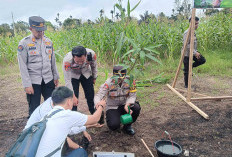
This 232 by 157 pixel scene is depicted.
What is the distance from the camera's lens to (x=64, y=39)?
7.30 m

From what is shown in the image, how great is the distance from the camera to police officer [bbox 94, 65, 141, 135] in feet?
8.17

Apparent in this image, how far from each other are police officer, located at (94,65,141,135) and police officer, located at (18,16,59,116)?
0.88 metres

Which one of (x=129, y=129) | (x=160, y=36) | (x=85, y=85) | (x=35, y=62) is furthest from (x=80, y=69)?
(x=160, y=36)

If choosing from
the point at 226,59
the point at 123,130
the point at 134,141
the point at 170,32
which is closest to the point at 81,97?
the point at 123,130

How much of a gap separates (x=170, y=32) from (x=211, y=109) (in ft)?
11.2

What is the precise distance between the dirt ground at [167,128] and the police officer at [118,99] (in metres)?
0.25

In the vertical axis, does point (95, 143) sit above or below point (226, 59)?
below

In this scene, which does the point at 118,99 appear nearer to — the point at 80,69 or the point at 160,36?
the point at 80,69

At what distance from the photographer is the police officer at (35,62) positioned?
2.46m

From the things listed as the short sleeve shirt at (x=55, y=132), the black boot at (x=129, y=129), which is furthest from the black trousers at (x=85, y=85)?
the short sleeve shirt at (x=55, y=132)

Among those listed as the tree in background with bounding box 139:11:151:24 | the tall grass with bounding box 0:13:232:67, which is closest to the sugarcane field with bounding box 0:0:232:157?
the tall grass with bounding box 0:13:232:67

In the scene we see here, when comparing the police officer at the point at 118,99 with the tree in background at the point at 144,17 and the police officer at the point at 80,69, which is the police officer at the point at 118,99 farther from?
the tree in background at the point at 144,17

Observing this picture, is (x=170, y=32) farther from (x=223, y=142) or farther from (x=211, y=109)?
(x=223, y=142)

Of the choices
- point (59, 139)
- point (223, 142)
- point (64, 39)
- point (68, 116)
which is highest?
point (64, 39)
